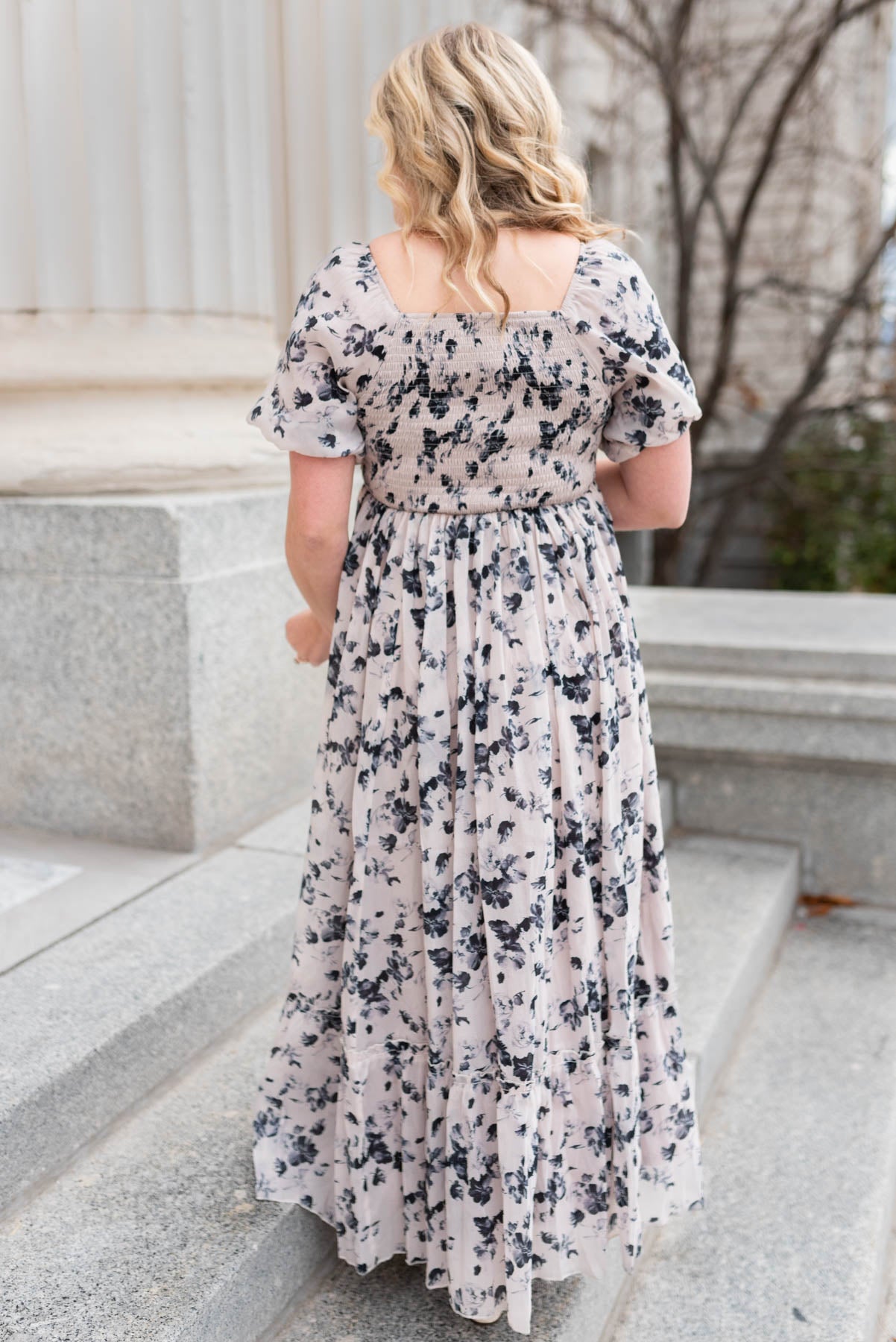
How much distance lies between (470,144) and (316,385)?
0.37 metres

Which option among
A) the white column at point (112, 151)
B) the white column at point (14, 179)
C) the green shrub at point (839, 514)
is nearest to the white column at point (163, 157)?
the white column at point (112, 151)

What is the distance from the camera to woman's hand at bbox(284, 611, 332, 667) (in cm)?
203

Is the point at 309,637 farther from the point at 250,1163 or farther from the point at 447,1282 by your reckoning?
the point at 447,1282

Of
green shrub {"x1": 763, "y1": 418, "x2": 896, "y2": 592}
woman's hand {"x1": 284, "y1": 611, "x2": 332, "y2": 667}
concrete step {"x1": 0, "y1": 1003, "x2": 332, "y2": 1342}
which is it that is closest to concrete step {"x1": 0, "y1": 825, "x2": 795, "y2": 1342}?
concrete step {"x1": 0, "y1": 1003, "x2": 332, "y2": 1342}

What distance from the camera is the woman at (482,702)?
164cm

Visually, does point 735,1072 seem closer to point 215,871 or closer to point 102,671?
point 215,871

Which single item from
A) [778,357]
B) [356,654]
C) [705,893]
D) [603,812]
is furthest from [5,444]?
[778,357]

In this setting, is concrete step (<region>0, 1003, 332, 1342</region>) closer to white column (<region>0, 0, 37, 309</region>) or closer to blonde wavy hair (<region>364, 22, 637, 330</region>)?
blonde wavy hair (<region>364, 22, 637, 330</region>)

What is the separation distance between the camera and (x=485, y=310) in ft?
5.36

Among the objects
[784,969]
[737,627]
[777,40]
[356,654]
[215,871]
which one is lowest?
[784,969]

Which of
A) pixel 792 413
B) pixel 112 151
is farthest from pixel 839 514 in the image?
pixel 112 151

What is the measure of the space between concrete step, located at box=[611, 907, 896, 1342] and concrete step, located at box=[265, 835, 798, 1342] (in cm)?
6

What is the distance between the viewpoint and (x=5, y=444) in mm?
3041

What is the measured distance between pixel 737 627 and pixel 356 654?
2559 mm
